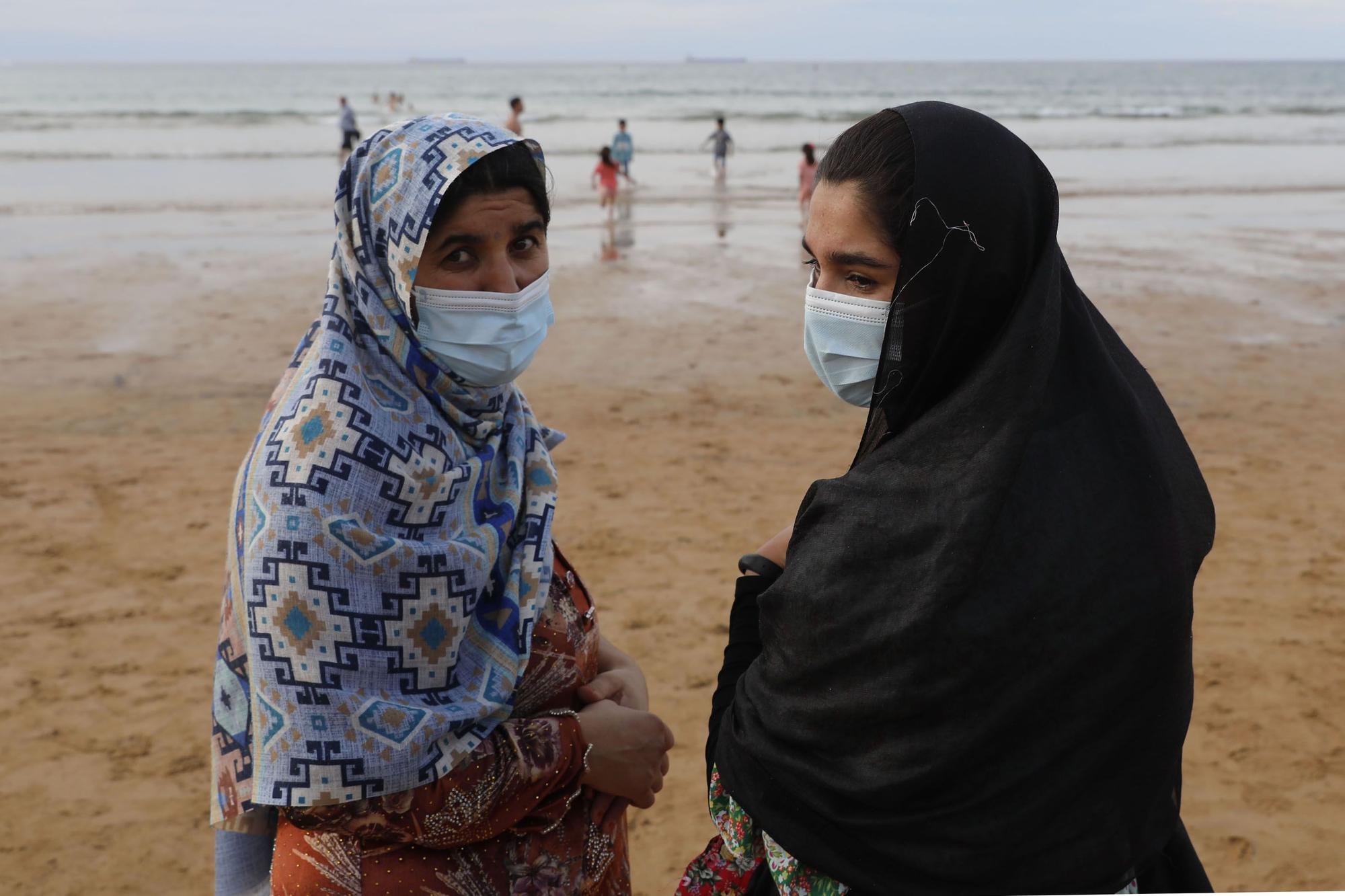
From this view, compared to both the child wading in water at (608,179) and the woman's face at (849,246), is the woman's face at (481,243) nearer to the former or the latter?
the woman's face at (849,246)

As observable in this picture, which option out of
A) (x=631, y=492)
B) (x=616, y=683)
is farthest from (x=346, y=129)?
(x=616, y=683)

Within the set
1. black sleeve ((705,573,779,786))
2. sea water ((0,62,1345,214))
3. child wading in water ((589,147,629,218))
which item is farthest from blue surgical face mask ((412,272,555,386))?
sea water ((0,62,1345,214))

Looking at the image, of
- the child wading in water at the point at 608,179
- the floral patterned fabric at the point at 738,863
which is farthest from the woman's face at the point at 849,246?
the child wading in water at the point at 608,179

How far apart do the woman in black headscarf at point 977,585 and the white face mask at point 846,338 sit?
17 mm

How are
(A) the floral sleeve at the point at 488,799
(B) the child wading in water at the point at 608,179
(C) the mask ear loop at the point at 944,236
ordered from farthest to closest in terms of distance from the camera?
(B) the child wading in water at the point at 608,179 → (A) the floral sleeve at the point at 488,799 → (C) the mask ear loop at the point at 944,236

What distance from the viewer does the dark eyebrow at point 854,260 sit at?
1.58 meters

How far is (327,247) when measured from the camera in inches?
551

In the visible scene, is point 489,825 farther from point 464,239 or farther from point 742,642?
point 464,239

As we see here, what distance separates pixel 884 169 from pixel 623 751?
107 cm

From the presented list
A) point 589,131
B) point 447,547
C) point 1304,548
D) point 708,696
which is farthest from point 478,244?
point 589,131

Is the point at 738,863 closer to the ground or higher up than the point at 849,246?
closer to the ground

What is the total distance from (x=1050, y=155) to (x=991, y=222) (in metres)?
28.3

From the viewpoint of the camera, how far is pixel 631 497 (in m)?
Answer: 5.91

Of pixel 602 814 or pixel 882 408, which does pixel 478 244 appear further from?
pixel 602 814
